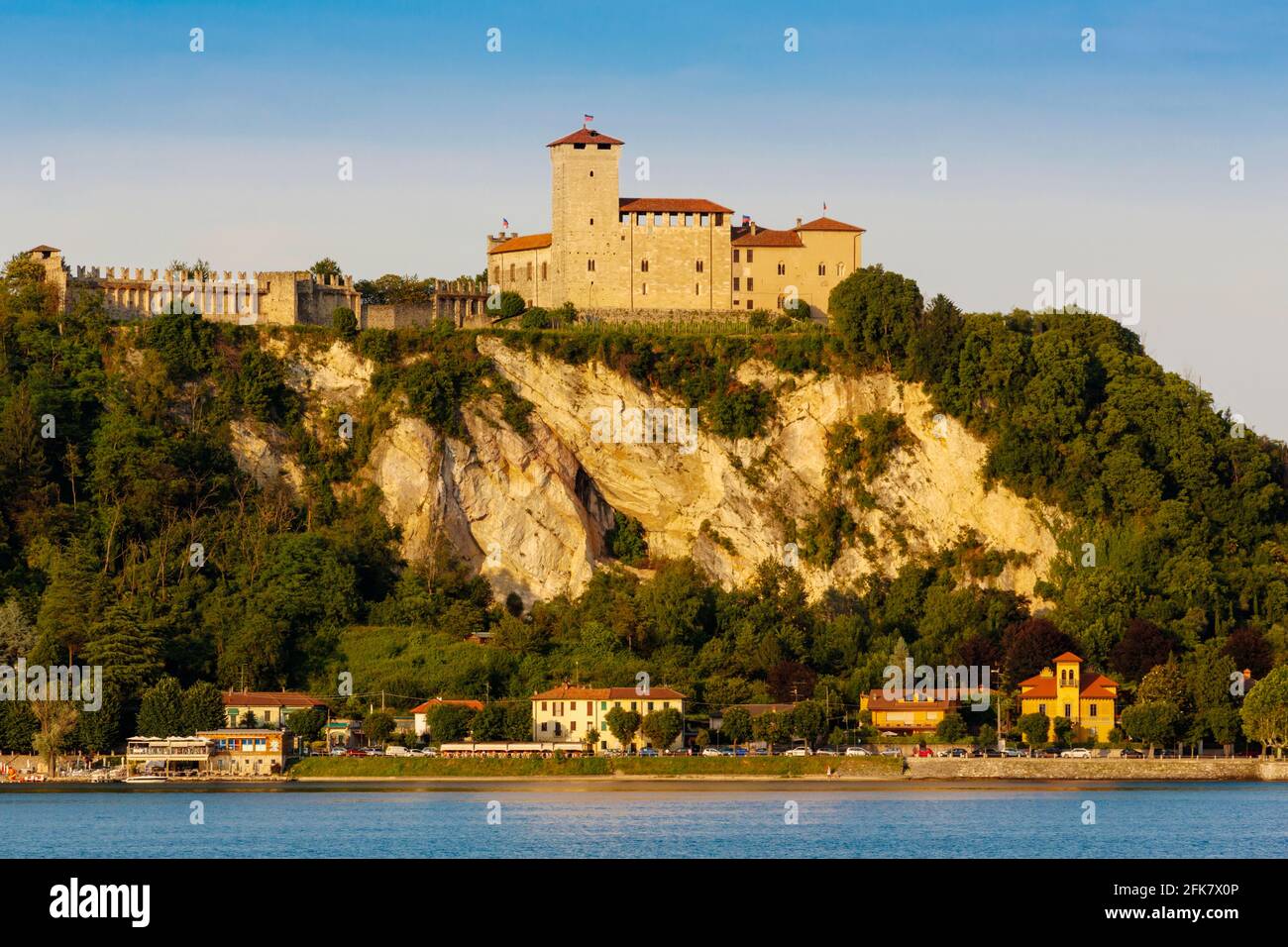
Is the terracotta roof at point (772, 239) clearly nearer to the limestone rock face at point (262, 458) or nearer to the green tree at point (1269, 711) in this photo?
the limestone rock face at point (262, 458)

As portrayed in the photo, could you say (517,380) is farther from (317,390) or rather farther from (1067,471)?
(1067,471)

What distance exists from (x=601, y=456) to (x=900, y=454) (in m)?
11.7

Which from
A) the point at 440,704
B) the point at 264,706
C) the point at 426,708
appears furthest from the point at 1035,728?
the point at 264,706

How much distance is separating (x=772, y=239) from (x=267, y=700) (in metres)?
29.7

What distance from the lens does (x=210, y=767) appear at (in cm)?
6831

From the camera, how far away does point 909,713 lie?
2746 inches

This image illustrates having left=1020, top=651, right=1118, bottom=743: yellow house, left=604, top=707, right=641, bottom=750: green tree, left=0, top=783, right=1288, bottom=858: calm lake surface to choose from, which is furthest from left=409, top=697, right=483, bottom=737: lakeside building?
left=1020, top=651, right=1118, bottom=743: yellow house

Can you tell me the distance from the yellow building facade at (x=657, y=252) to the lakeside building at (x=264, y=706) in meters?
22.7

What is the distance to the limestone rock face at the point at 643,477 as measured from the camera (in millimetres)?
80938

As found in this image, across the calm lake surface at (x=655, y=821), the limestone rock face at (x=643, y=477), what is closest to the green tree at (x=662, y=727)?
the calm lake surface at (x=655, y=821)

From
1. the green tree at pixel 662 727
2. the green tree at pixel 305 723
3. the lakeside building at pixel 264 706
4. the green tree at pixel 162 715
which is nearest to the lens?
the green tree at pixel 162 715

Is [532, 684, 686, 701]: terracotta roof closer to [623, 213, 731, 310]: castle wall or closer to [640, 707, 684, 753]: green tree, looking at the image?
[640, 707, 684, 753]: green tree
